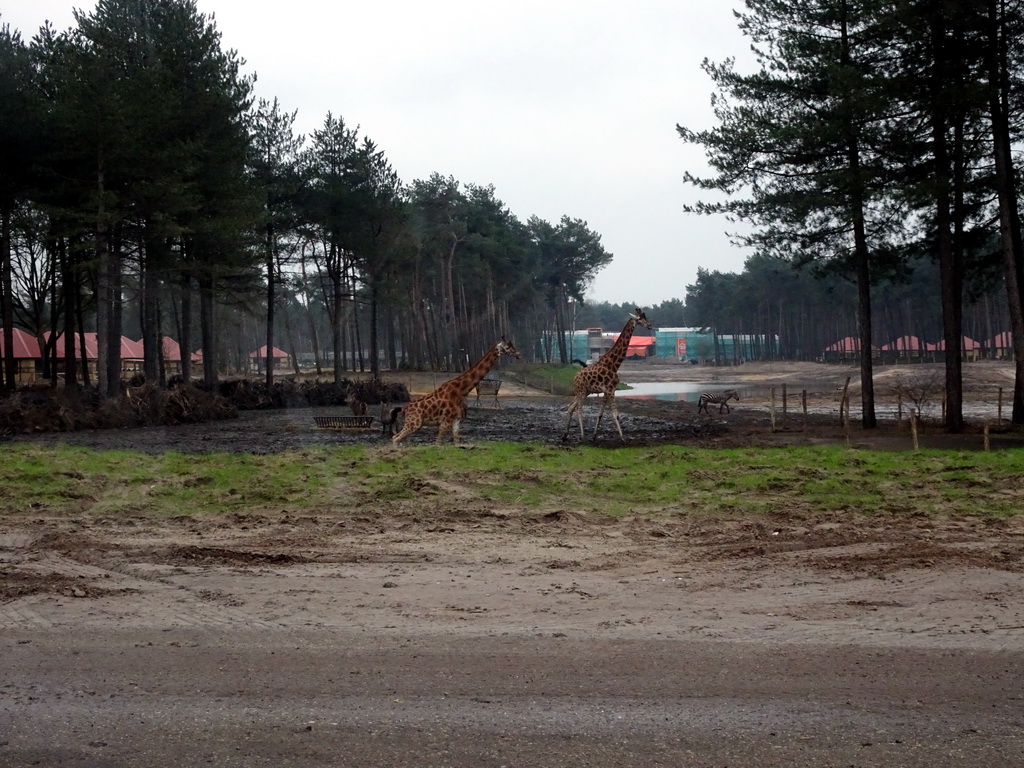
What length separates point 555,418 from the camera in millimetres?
36781

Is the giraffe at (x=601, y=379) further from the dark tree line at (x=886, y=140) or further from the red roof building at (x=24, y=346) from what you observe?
the red roof building at (x=24, y=346)

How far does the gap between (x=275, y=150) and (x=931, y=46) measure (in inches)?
1450

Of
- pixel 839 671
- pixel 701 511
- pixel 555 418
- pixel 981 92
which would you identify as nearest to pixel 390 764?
pixel 839 671

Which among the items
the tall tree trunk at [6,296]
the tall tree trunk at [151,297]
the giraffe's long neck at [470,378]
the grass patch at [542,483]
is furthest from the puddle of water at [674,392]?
the grass patch at [542,483]

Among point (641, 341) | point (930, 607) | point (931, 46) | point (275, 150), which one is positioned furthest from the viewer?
point (641, 341)

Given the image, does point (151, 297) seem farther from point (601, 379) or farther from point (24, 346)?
point (24, 346)

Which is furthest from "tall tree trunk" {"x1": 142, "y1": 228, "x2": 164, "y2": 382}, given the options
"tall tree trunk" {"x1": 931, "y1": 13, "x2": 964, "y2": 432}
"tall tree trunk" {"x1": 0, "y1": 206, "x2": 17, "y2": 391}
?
"tall tree trunk" {"x1": 931, "y1": 13, "x2": 964, "y2": 432}

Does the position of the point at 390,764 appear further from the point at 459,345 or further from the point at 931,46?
the point at 459,345

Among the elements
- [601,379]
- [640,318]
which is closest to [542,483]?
[601,379]

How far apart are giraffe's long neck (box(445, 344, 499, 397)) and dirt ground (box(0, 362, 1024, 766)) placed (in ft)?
31.0

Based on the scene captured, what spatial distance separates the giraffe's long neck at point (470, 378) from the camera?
73.4 feet

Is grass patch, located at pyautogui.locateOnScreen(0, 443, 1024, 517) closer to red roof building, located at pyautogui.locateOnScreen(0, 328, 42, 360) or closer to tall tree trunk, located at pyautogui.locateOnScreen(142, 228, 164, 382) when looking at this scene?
tall tree trunk, located at pyautogui.locateOnScreen(142, 228, 164, 382)

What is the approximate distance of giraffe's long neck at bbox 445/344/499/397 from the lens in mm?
22375

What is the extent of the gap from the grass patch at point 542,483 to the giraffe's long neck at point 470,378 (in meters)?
4.29
